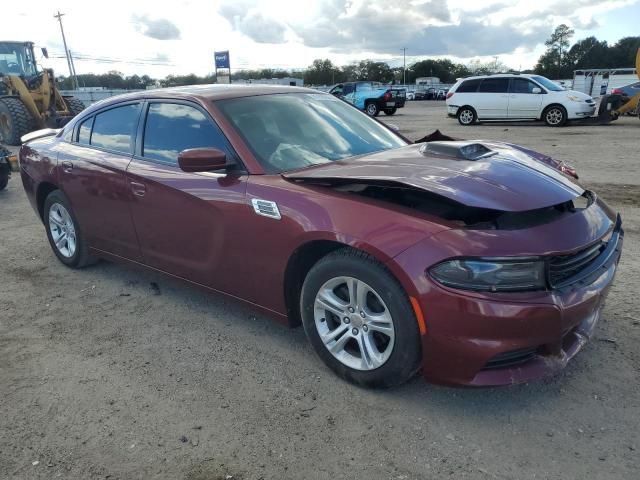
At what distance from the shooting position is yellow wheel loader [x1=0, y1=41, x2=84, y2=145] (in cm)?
1391

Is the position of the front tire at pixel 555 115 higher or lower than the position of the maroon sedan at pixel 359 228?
lower

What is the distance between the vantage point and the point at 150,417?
276 centimetres

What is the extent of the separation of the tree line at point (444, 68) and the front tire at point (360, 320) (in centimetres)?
6837

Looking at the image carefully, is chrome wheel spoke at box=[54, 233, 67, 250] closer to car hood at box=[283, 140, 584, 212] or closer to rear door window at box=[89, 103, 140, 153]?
rear door window at box=[89, 103, 140, 153]

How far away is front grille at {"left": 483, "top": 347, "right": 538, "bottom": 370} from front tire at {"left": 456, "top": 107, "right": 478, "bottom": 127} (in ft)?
57.7

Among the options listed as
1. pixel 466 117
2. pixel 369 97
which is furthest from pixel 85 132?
pixel 369 97

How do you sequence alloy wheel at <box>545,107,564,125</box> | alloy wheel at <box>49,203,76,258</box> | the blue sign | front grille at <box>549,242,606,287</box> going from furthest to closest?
the blue sign
alloy wheel at <box>545,107,564,125</box>
alloy wheel at <box>49,203,76,258</box>
front grille at <box>549,242,606,287</box>

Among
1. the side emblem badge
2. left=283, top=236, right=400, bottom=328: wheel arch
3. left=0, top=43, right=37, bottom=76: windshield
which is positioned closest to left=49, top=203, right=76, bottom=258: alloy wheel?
the side emblem badge

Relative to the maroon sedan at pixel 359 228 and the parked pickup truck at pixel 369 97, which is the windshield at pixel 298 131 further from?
the parked pickup truck at pixel 369 97

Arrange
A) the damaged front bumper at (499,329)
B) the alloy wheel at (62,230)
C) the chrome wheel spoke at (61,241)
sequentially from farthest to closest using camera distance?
the chrome wheel spoke at (61,241) < the alloy wheel at (62,230) < the damaged front bumper at (499,329)

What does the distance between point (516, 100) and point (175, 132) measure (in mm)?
16515

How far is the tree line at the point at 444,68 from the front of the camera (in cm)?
7531

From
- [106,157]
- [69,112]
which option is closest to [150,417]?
[106,157]

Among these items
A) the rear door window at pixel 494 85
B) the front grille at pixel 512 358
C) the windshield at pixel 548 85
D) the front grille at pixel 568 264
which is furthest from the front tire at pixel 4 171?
the windshield at pixel 548 85
